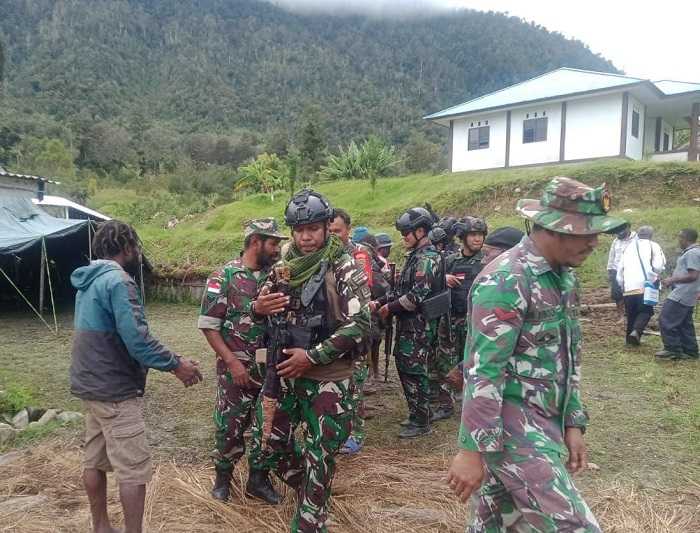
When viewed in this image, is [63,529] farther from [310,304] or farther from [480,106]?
[480,106]

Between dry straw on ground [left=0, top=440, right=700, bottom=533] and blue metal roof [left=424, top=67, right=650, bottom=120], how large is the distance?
17421 mm

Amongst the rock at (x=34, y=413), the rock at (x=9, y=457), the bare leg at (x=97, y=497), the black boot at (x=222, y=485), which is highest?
the bare leg at (x=97, y=497)

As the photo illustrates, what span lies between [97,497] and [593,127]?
1950 cm

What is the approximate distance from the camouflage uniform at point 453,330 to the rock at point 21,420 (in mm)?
3629

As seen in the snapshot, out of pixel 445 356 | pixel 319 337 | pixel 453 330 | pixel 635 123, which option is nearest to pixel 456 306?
pixel 453 330

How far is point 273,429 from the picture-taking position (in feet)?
9.96

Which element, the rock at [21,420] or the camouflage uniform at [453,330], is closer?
the rock at [21,420]

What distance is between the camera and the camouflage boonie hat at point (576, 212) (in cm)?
194

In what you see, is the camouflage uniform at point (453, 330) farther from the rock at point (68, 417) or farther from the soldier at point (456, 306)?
the rock at point (68, 417)

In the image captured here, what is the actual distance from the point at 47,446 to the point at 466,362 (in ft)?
12.0

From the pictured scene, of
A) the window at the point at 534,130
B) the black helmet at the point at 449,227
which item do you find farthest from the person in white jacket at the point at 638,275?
the window at the point at 534,130

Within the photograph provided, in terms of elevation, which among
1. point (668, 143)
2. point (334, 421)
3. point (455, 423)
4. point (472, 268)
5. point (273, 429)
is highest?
point (668, 143)

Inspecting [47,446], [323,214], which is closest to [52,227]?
[47,446]

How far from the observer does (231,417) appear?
332 cm
